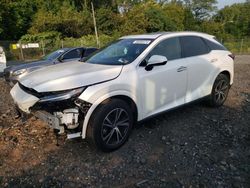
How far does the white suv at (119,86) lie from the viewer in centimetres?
351

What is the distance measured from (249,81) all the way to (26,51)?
22090 mm

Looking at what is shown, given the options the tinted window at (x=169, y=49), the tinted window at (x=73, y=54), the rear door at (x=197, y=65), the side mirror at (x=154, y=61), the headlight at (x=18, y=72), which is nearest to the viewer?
the side mirror at (x=154, y=61)

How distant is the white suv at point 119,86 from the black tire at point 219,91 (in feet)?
0.70

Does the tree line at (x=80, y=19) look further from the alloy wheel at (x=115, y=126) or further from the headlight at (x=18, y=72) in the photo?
the alloy wheel at (x=115, y=126)

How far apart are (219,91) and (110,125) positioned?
300 cm

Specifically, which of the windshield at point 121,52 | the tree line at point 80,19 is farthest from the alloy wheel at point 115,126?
the tree line at point 80,19

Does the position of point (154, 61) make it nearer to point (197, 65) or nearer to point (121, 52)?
point (121, 52)

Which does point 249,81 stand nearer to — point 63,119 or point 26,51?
point 63,119

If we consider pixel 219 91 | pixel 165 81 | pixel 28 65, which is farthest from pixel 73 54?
pixel 165 81

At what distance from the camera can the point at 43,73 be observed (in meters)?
3.99

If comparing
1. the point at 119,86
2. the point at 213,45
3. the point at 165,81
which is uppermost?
the point at 213,45

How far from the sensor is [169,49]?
4.68m

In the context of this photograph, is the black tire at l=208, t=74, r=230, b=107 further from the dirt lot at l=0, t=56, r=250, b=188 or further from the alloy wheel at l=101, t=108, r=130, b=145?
the alloy wheel at l=101, t=108, r=130, b=145

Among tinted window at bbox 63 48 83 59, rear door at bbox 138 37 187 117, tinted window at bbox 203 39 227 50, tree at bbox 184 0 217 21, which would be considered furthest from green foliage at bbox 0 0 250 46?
rear door at bbox 138 37 187 117
